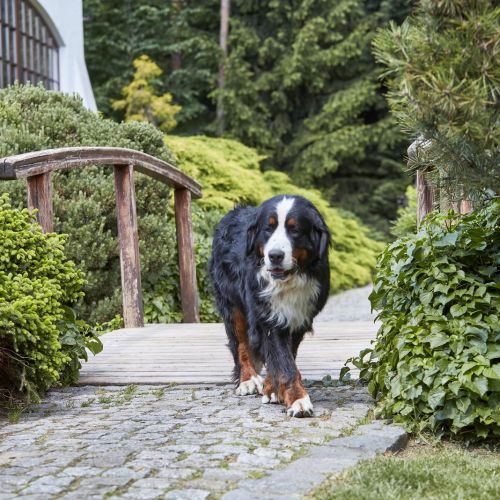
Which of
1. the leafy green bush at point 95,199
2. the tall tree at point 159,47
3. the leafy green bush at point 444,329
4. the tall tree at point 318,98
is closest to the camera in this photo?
the leafy green bush at point 444,329

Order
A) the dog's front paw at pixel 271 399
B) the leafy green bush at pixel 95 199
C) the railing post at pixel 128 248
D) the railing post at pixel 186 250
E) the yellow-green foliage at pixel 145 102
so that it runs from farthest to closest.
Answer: the yellow-green foliage at pixel 145 102, the railing post at pixel 186 250, the leafy green bush at pixel 95 199, the railing post at pixel 128 248, the dog's front paw at pixel 271 399

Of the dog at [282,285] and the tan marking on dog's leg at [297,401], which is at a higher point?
the dog at [282,285]

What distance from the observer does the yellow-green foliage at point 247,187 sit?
11984 mm

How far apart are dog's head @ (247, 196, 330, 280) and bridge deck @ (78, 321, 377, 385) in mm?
966

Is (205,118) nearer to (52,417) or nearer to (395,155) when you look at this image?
(395,155)

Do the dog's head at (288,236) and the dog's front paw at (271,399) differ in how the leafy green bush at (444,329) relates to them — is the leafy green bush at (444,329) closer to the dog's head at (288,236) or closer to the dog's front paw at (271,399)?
the dog's head at (288,236)

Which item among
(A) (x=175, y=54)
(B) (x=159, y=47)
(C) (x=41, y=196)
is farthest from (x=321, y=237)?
(A) (x=175, y=54)

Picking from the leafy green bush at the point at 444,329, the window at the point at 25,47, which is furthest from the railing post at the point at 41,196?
the window at the point at 25,47

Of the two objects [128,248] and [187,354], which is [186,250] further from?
[187,354]

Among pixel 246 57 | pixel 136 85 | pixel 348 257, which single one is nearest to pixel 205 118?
pixel 246 57

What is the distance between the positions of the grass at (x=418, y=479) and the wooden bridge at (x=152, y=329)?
1.79 metres

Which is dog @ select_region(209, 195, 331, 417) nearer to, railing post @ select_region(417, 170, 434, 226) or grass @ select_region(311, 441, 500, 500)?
grass @ select_region(311, 441, 500, 500)

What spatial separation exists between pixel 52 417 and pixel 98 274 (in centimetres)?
371

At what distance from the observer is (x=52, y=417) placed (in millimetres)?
4254
